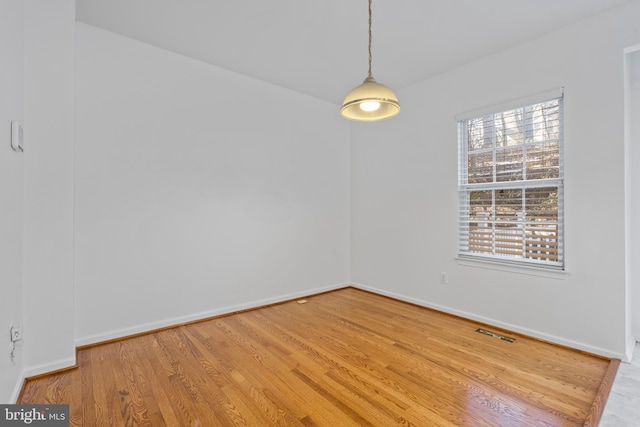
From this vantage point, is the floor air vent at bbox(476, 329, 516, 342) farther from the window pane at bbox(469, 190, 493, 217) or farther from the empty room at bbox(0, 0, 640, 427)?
the window pane at bbox(469, 190, 493, 217)

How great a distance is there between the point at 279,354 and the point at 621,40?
12.6 feet

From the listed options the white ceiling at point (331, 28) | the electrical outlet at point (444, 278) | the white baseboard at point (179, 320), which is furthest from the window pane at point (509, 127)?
the white baseboard at point (179, 320)

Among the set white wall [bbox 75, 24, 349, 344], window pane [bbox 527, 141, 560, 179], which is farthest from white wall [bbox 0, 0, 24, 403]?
window pane [bbox 527, 141, 560, 179]

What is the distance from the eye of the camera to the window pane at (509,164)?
3081 millimetres

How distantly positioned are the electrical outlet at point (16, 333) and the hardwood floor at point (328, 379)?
387mm

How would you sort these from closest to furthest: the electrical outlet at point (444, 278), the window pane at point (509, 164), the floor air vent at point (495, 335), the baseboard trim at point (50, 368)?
the baseboard trim at point (50, 368) < the floor air vent at point (495, 335) < the window pane at point (509, 164) < the electrical outlet at point (444, 278)

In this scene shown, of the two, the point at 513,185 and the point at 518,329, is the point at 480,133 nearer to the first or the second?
the point at 513,185

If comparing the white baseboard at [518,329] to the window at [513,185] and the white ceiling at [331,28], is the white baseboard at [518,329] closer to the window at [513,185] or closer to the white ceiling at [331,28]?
the window at [513,185]

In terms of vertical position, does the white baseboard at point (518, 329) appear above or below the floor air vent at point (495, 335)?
above

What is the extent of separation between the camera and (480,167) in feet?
11.2

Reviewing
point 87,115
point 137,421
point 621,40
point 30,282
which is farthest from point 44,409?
point 621,40

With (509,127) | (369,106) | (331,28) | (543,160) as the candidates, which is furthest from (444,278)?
(331,28)

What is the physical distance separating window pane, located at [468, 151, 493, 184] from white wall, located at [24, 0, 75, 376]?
12.7ft

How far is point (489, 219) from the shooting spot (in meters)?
A: 3.33
